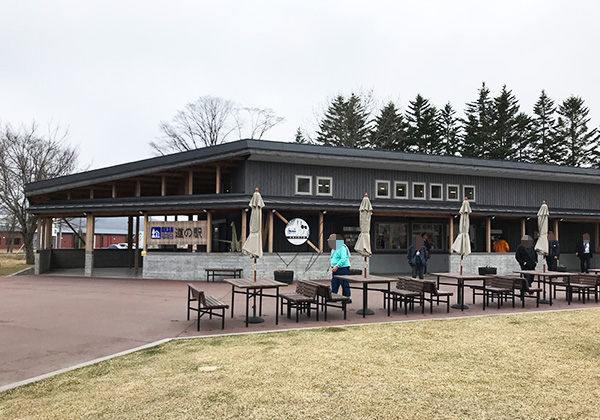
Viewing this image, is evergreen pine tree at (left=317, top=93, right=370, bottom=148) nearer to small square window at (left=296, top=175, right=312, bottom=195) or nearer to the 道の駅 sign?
small square window at (left=296, top=175, right=312, bottom=195)

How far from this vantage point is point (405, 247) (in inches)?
950

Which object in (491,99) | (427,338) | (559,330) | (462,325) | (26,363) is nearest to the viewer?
(26,363)

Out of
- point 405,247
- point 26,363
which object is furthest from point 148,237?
point 26,363

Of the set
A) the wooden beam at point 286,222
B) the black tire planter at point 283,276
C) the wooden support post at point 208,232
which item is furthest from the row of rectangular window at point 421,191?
the wooden support post at point 208,232

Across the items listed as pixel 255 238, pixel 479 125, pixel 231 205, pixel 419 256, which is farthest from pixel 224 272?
pixel 479 125

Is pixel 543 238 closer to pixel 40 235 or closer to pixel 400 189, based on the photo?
pixel 400 189

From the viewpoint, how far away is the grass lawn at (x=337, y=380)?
4.50 metres

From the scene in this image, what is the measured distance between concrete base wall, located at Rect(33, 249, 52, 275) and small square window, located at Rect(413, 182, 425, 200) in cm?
1901

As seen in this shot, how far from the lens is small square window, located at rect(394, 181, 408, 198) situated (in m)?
23.2

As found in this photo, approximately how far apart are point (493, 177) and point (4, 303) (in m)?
22.9

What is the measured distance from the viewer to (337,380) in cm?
541

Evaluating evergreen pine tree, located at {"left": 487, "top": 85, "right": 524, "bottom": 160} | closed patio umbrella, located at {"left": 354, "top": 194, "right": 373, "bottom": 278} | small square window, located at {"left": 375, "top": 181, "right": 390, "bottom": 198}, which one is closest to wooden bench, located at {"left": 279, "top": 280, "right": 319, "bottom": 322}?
closed patio umbrella, located at {"left": 354, "top": 194, "right": 373, "bottom": 278}

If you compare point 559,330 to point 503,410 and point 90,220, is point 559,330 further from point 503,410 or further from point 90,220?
point 90,220

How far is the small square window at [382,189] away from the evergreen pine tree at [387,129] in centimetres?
2378
